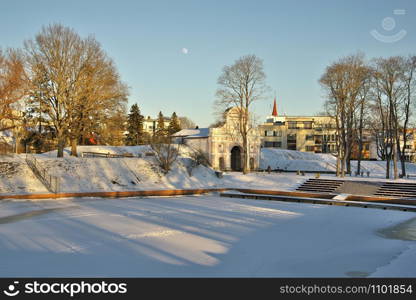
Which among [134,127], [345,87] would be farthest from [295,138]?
[345,87]

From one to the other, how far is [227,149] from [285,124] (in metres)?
45.7

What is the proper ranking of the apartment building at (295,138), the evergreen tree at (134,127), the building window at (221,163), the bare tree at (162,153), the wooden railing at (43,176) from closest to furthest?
the wooden railing at (43,176)
the bare tree at (162,153)
the building window at (221,163)
the evergreen tree at (134,127)
the apartment building at (295,138)

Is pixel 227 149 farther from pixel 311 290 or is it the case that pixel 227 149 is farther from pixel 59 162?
pixel 311 290

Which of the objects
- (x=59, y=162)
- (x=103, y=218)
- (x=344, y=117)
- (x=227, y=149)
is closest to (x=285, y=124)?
(x=227, y=149)

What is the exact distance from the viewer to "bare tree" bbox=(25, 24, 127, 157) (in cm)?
3422

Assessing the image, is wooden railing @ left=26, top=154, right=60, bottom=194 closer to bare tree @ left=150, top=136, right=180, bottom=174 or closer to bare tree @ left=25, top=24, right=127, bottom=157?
bare tree @ left=25, top=24, right=127, bottom=157

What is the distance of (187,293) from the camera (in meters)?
7.95

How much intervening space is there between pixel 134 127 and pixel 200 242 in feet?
181

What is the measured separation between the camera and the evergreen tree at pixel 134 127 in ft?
214

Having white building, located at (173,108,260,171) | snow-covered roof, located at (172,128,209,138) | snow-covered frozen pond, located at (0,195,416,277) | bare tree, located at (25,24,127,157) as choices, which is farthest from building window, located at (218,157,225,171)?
snow-covered frozen pond, located at (0,195,416,277)

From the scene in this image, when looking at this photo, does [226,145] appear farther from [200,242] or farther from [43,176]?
[200,242]

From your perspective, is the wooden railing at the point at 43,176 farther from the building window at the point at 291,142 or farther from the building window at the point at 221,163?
the building window at the point at 291,142

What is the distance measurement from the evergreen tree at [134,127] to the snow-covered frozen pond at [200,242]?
4334 cm

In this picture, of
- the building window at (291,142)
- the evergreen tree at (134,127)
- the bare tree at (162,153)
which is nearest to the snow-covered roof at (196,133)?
the evergreen tree at (134,127)
